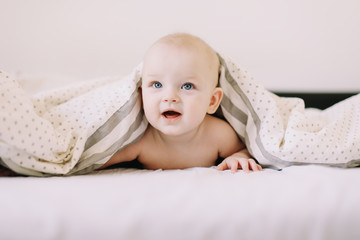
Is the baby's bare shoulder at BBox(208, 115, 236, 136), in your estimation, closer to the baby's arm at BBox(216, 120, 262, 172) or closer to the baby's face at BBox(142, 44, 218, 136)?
the baby's arm at BBox(216, 120, 262, 172)

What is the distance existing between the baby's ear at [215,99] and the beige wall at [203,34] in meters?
0.86

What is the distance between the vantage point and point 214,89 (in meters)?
0.85

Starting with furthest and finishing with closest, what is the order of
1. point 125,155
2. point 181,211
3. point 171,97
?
point 125,155 < point 171,97 < point 181,211

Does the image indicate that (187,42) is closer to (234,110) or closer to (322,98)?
(234,110)

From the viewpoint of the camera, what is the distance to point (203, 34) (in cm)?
168

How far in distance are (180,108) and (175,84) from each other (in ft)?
0.18

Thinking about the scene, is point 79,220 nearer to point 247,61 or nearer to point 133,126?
point 133,126

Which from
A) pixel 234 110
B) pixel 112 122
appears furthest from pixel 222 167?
pixel 112 122

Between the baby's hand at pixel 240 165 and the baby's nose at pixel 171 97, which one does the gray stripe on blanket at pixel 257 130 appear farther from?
the baby's nose at pixel 171 97

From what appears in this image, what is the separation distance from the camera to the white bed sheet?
58 centimetres

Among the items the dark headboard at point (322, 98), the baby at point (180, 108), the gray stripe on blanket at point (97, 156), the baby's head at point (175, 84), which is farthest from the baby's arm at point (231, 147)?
the dark headboard at point (322, 98)

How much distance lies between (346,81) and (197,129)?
109cm

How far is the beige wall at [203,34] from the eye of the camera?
1.63m

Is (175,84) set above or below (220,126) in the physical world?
above
